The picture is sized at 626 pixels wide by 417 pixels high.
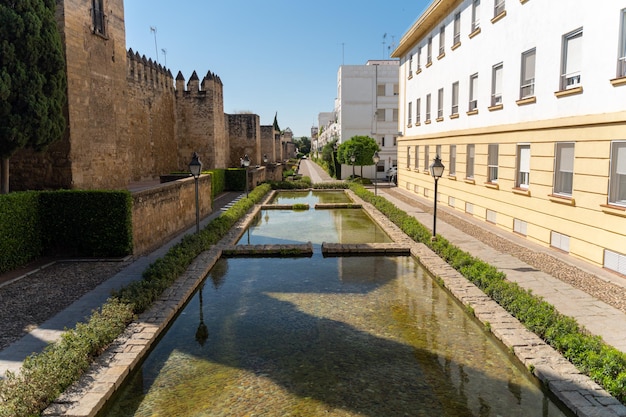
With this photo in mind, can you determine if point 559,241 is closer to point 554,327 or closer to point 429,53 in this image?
point 554,327

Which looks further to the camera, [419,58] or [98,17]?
[419,58]

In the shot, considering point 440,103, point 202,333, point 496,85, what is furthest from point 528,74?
point 202,333

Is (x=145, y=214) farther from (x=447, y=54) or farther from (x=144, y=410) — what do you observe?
(x=447, y=54)

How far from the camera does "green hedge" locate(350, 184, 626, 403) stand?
489 centimetres

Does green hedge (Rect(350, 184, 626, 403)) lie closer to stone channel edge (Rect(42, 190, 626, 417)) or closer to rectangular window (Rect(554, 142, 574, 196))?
stone channel edge (Rect(42, 190, 626, 417))

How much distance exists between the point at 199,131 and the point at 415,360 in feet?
79.9

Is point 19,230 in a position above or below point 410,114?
below

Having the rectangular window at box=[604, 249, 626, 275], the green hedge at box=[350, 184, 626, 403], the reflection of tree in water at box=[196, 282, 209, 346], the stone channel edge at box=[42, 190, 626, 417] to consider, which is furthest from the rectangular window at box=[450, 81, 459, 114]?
the reflection of tree in water at box=[196, 282, 209, 346]

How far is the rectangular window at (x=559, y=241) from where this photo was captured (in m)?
10.8

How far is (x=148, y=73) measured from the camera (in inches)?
930

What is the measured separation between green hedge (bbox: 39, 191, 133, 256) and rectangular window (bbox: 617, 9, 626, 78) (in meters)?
10.6

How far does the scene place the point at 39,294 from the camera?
8172 mm

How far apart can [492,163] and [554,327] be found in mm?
10336

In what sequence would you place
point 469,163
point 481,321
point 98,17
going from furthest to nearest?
point 469,163 → point 98,17 → point 481,321
